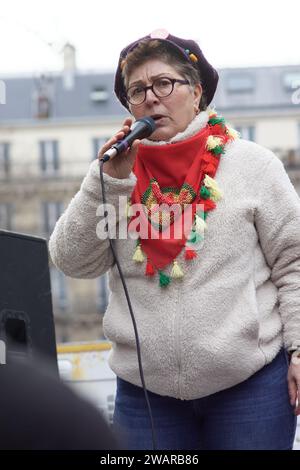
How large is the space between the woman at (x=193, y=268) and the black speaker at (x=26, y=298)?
0.12 metres

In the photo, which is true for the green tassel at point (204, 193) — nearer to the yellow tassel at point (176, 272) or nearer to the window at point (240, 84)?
the yellow tassel at point (176, 272)

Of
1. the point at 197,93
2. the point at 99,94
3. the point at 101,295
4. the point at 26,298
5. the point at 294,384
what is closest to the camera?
the point at 26,298

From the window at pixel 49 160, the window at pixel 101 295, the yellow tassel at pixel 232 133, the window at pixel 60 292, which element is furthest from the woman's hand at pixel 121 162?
the window at pixel 49 160

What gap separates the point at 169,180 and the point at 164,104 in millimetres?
163

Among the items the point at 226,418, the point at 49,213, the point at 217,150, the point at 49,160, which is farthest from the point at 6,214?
the point at 226,418

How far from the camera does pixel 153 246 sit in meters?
1.77

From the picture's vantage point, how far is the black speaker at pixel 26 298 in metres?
1.58

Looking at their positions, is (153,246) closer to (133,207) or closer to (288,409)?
(133,207)

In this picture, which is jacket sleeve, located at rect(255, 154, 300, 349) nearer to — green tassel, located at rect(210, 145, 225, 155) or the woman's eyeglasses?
green tassel, located at rect(210, 145, 225, 155)

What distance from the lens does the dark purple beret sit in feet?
5.99

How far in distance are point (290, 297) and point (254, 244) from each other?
134 millimetres

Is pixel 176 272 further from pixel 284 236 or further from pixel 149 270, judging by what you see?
pixel 284 236

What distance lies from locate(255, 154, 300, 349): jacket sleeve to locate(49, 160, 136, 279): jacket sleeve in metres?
0.29

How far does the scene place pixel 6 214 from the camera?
98.4ft
